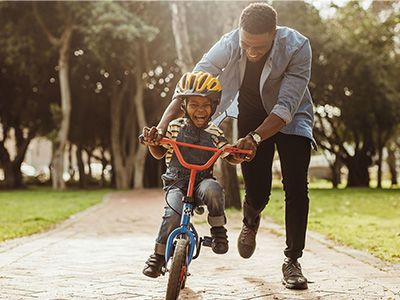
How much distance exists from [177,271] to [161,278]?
1.41m

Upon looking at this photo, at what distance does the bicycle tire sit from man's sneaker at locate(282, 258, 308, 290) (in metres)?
1.09

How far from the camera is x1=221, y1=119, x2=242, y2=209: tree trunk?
45.6 feet

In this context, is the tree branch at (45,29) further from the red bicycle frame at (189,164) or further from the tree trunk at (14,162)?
the red bicycle frame at (189,164)

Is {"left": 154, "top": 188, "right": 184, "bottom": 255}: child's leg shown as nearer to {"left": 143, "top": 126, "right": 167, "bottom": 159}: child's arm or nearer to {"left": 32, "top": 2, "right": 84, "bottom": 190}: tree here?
{"left": 143, "top": 126, "right": 167, "bottom": 159}: child's arm

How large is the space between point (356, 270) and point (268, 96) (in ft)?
5.74

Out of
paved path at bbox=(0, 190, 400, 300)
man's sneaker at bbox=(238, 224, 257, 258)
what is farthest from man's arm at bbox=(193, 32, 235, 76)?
paved path at bbox=(0, 190, 400, 300)

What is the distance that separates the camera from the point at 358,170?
107 feet

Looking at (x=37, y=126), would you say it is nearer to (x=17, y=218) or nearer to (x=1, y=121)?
(x=1, y=121)

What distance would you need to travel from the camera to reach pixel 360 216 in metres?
12.6

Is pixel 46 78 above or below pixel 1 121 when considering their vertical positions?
above

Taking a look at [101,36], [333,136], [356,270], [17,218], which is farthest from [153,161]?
[356,270]

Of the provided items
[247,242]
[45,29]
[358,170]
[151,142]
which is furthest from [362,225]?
[358,170]

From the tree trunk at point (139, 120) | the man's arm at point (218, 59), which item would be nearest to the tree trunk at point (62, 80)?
the tree trunk at point (139, 120)

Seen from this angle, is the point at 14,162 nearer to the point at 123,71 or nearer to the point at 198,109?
the point at 123,71
